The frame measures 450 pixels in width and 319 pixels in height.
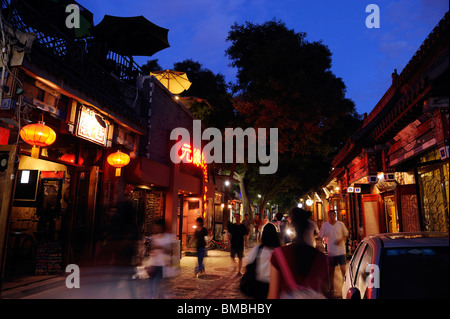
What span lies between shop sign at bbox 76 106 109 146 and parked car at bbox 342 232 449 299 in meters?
7.55

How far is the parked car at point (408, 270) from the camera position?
315 centimetres

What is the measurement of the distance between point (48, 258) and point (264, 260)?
7.25 meters

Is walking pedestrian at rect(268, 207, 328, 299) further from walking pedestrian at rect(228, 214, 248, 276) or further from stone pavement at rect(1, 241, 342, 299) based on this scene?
walking pedestrian at rect(228, 214, 248, 276)

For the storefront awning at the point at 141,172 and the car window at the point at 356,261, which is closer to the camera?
the car window at the point at 356,261

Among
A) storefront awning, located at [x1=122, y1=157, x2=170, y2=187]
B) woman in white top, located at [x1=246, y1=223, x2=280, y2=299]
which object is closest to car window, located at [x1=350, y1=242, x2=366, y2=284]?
woman in white top, located at [x1=246, y1=223, x2=280, y2=299]

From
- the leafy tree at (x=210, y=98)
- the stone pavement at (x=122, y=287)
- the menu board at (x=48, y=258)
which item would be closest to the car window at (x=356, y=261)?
the stone pavement at (x=122, y=287)

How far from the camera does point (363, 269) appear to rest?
4.04 m

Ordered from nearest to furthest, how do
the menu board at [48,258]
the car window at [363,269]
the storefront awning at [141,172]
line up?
the car window at [363,269]
the menu board at [48,258]
the storefront awning at [141,172]

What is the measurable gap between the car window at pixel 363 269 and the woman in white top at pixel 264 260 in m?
1.21

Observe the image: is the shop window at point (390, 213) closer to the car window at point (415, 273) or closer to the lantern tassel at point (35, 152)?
the car window at point (415, 273)

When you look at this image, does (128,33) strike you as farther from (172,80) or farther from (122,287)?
(122,287)

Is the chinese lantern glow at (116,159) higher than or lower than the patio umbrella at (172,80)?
lower

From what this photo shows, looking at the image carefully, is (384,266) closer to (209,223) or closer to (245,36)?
(209,223)
